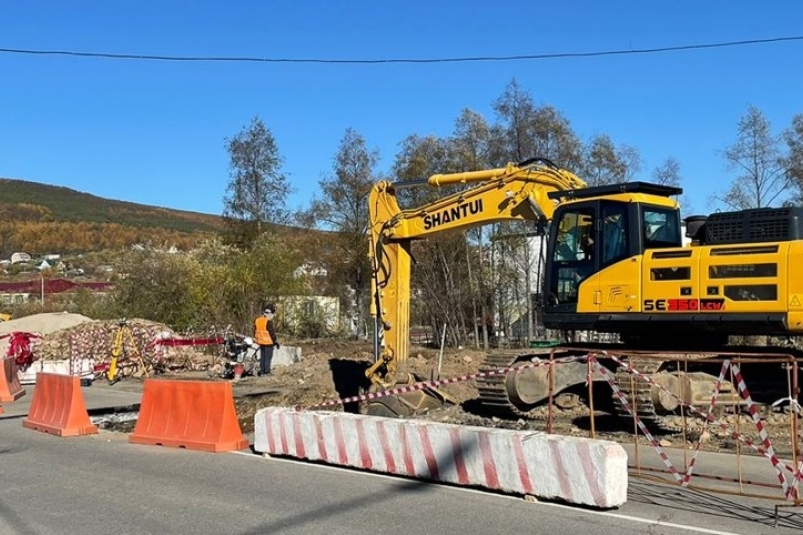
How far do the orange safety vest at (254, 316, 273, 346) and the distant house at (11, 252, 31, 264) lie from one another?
3002 inches

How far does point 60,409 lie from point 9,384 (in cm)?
714

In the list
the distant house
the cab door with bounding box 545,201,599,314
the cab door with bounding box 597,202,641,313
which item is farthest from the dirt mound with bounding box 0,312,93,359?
the distant house

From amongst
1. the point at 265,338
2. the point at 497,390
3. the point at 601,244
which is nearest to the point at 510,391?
the point at 497,390

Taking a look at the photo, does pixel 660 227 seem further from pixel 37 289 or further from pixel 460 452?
pixel 37 289

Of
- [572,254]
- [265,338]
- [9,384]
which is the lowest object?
[9,384]

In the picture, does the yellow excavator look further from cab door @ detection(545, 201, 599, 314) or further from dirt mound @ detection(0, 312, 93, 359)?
dirt mound @ detection(0, 312, 93, 359)

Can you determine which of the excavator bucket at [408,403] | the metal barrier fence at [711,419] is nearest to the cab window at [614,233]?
the metal barrier fence at [711,419]

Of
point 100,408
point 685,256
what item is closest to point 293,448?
point 685,256

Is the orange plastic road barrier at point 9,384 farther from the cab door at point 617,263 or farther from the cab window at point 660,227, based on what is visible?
the cab window at point 660,227

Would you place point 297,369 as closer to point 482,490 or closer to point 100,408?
point 100,408

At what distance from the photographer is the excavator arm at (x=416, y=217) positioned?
13.9 meters

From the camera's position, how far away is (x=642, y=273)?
41.2 feet

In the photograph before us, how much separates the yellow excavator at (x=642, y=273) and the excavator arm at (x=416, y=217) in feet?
0.10

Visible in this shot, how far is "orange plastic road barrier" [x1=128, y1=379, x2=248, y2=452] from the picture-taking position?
447 inches
